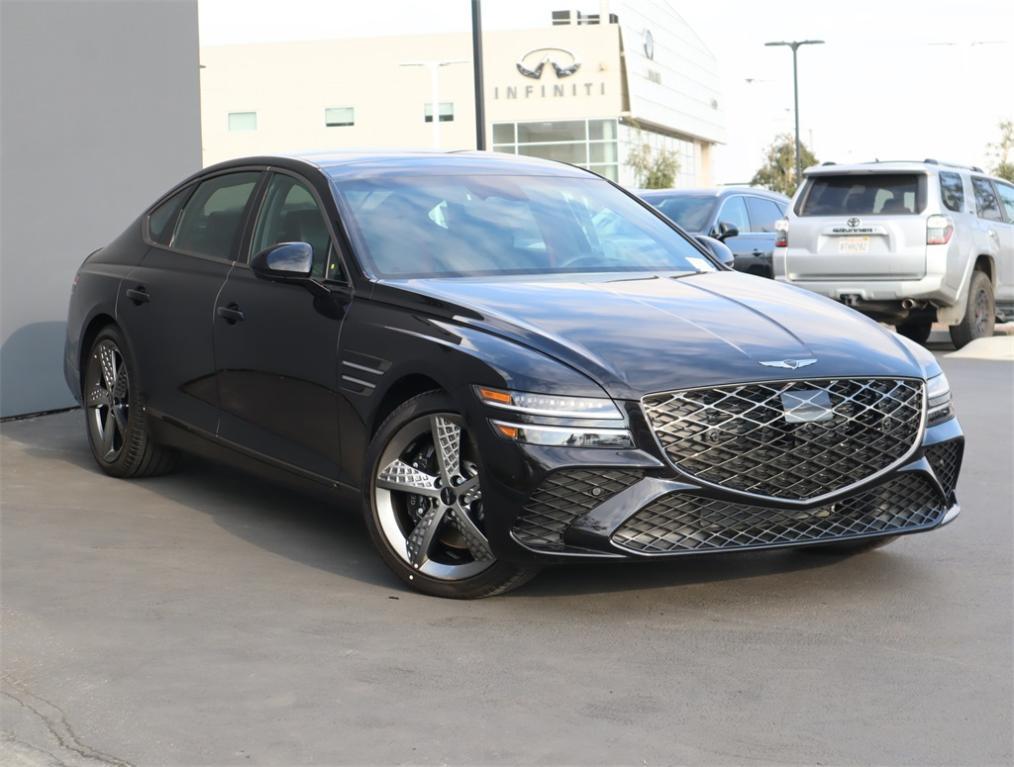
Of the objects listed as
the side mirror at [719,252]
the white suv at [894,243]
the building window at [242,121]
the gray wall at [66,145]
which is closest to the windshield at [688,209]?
the white suv at [894,243]

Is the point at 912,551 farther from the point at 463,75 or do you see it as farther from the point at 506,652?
the point at 463,75

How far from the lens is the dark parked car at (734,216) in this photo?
1730 centimetres

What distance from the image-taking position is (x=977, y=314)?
54.7 feet

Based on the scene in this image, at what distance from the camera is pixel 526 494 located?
5160mm

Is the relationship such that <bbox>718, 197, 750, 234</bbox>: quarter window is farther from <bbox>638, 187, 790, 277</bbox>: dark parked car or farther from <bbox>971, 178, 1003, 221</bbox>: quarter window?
<bbox>971, 178, 1003, 221</bbox>: quarter window

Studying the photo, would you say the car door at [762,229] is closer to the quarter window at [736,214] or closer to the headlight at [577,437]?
the quarter window at [736,214]

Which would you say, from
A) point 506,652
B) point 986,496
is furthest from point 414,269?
point 986,496

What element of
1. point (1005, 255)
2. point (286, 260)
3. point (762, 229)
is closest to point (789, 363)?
point (286, 260)

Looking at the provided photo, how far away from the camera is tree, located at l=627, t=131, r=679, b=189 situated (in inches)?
2616

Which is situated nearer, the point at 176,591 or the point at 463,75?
the point at 176,591

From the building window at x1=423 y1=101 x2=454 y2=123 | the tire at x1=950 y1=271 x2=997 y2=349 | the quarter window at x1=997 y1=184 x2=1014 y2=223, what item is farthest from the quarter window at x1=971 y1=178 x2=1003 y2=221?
the building window at x1=423 y1=101 x2=454 y2=123

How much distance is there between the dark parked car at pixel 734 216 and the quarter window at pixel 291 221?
32.6ft

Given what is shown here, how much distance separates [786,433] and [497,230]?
1807 mm

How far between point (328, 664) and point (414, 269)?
188cm
